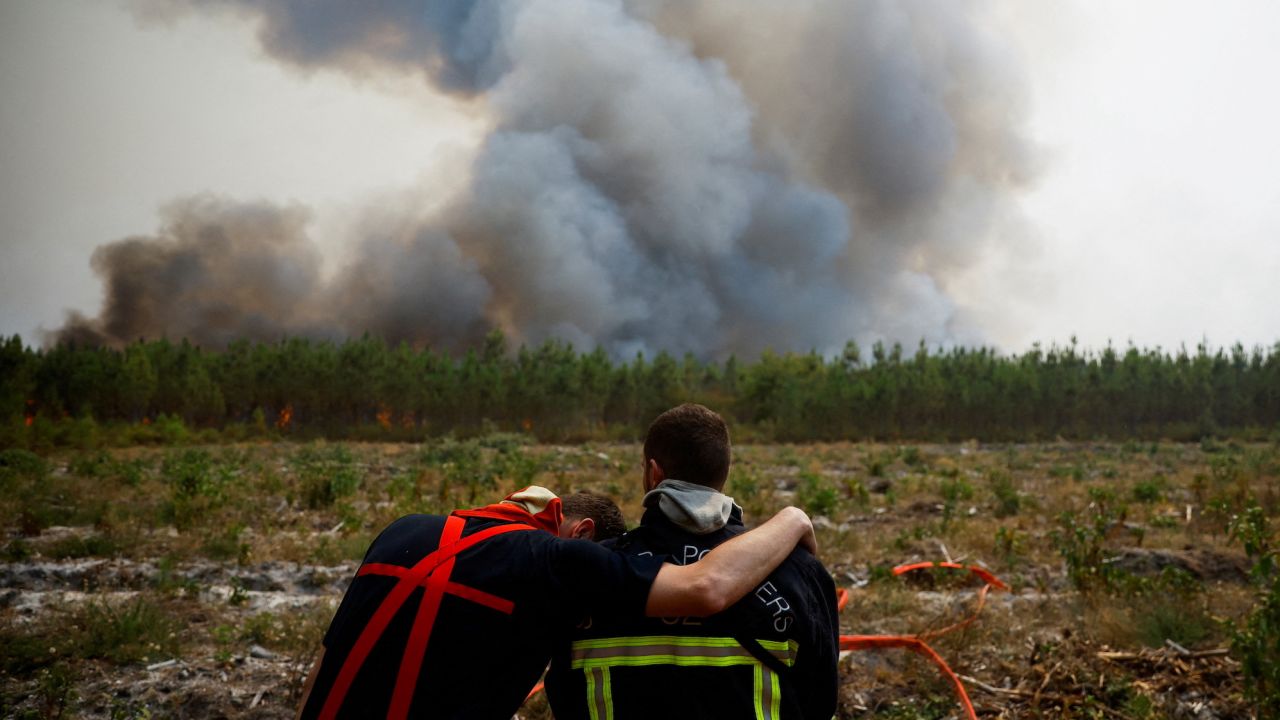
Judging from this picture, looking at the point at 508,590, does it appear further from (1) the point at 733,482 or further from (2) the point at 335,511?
(1) the point at 733,482

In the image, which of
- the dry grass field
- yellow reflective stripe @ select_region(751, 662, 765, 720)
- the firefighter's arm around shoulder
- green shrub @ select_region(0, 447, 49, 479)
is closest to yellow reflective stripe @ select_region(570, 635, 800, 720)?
yellow reflective stripe @ select_region(751, 662, 765, 720)

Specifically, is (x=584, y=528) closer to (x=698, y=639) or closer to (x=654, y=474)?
(x=654, y=474)

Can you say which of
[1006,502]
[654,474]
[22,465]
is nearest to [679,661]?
[654,474]

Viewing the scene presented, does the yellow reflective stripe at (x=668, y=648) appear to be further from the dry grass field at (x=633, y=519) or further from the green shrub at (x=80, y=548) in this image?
the green shrub at (x=80, y=548)

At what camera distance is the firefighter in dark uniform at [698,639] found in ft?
7.30

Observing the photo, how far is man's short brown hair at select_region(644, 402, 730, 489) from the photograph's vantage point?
2.45 meters

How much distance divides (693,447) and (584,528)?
51 centimetres

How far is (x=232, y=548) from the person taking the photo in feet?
28.9

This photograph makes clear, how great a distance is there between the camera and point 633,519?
37.2 ft

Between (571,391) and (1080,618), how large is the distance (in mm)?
45040

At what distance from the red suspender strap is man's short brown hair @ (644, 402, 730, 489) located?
615 millimetres

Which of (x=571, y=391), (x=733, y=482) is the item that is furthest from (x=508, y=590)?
(x=571, y=391)

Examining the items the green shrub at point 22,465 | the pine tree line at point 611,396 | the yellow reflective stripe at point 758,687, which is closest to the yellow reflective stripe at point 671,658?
the yellow reflective stripe at point 758,687

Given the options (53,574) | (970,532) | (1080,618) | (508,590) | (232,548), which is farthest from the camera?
(970,532)
